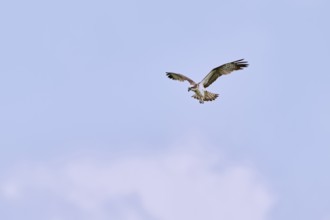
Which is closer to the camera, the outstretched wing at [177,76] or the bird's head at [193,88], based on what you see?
the bird's head at [193,88]

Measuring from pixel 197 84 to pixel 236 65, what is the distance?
8.62 feet

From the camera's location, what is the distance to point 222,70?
323ft

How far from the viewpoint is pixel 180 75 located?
328 feet

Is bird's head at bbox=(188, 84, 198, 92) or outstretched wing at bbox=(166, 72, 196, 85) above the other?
outstretched wing at bbox=(166, 72, 196, 85)

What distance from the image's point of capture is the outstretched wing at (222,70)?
97.7 m

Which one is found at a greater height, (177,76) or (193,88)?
(177,76)

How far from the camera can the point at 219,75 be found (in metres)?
98.8

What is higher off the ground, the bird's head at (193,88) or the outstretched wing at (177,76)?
the outstretched wing at (177,76)

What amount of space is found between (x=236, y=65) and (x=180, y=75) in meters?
3.81

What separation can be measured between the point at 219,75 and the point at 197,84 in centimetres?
133

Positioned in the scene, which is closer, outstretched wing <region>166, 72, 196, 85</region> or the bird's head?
the bird's head

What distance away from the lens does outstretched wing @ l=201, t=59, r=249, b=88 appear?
97688 mm

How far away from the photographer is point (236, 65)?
97.7m

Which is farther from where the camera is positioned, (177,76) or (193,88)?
(177,76)
